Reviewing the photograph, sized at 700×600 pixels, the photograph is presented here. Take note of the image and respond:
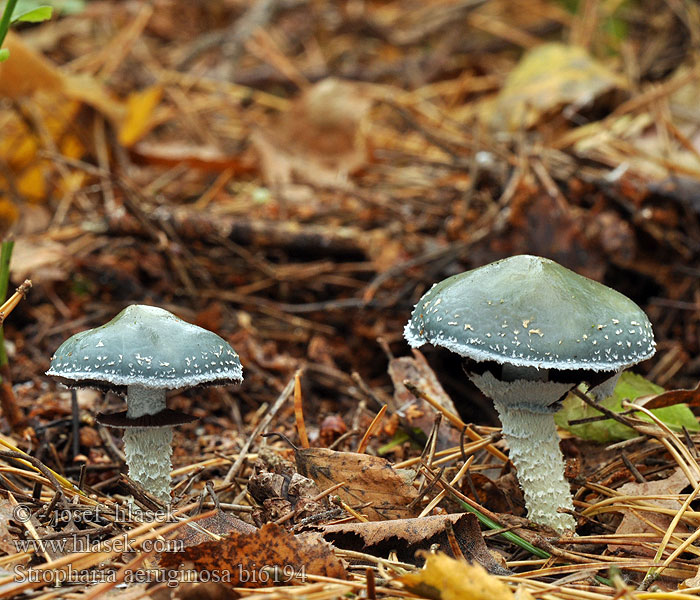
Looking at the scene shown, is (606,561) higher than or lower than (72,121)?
lower

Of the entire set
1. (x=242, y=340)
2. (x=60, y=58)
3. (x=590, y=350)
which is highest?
(x=60, y=58)

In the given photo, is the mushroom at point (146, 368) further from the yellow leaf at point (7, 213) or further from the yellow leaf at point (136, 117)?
the yellow leaf at point (136, 117)

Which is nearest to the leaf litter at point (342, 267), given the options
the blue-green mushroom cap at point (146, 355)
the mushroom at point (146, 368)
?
the mushroom at point (146, 368)

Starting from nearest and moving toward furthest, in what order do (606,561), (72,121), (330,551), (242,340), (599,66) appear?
(330,551) < (606,561) < (242,340) < (72,121) < (599,66)

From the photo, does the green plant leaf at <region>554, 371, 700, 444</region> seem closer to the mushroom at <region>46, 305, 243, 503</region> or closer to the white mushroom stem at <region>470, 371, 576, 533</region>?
the white mushroom stem at <region>470, 371, 576, 533</region>

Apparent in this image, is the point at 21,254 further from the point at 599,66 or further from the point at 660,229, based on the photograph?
the point at 599,66

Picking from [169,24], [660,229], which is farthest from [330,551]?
[169,24]

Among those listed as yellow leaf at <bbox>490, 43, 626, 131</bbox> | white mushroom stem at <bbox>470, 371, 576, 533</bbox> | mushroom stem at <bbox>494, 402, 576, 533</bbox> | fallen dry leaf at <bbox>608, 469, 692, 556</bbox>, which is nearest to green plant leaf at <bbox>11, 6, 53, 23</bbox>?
white mushroom stem at <bbox>470, 371, 576, 533</bbox>
